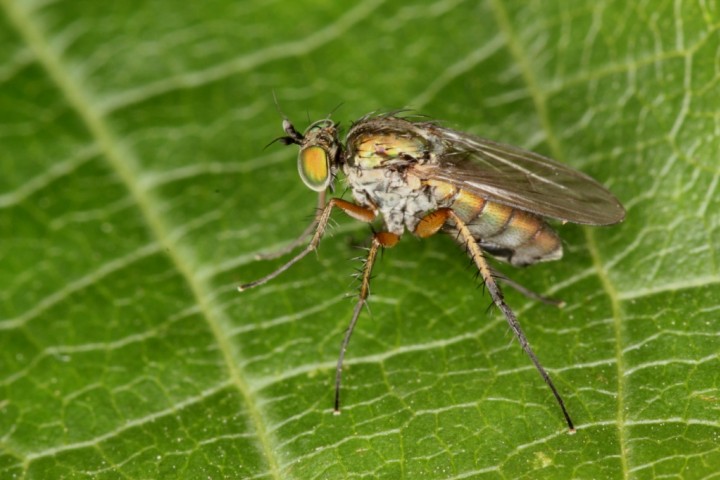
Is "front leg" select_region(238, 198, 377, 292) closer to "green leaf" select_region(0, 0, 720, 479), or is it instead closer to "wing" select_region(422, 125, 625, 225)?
"green leaf" select_region(0, 0, 720, 479)

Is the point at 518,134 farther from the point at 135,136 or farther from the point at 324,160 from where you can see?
the point at 135,136

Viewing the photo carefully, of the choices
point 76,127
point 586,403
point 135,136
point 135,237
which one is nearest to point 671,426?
point 586,403

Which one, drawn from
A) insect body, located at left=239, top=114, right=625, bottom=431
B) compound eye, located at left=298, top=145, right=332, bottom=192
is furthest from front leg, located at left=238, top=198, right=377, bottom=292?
compound eye, located at left=298, top=145, right=332, bottom=192

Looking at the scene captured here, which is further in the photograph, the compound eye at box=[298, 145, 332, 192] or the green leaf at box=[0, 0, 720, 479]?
the compound eye at box=[298, 145, 332, 192]

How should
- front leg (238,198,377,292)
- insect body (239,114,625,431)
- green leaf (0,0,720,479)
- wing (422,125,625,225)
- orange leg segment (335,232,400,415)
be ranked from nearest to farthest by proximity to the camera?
1. green leaf (0,0,720,479)
2. orange leg segment (335,232,400,415)
3. wing (422,125,625,225)
4. insect body (239,114,625,431)
5. front leg (238,198,377,292)

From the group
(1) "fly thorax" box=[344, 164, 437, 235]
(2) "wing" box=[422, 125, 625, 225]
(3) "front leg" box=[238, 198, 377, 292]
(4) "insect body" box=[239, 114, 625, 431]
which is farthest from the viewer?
(1) "fly thorax" box=[344, 164, 437, 235]

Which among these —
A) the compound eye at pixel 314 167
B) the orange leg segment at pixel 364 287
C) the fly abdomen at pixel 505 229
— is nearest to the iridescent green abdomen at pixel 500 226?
the fly abdomen at pixel 505 229

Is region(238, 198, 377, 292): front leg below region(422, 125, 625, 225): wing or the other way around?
the other way around

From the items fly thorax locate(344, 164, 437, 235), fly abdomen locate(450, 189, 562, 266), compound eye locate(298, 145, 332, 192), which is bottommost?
fly abdomen locate(450, 189, 562, 266)
